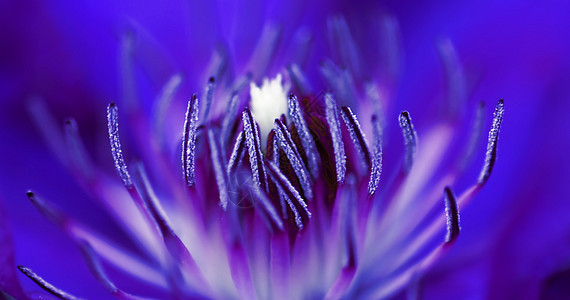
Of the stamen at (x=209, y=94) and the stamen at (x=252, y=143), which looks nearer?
the stamen at (x=252, y=143)

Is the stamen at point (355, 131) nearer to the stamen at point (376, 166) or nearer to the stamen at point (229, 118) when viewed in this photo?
the stamen at point (376, 166)

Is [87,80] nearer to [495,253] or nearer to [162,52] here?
[162,52]

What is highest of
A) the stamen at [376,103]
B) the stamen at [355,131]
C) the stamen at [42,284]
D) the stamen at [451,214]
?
the stamen at [376,103]

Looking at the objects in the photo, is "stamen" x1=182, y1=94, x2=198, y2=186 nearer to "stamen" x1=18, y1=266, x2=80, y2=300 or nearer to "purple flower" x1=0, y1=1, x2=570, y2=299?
"purple flower" x1=0, y1=1, x2=570, y2=299

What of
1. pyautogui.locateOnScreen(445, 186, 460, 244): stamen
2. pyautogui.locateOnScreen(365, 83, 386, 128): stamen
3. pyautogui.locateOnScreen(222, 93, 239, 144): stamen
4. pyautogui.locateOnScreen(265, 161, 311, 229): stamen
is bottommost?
pyautogui.locateOnScreen(445, 186, 460, 244): stamen

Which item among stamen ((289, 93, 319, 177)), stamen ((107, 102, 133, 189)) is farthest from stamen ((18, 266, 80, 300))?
stamen ((289, 93, 319, 177))

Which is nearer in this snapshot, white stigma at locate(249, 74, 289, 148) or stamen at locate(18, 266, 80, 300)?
stamen at locate(18, 266, 80, 300)

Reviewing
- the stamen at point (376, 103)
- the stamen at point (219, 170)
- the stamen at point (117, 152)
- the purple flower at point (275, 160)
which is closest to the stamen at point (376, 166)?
the purple flower at point (275, 160)

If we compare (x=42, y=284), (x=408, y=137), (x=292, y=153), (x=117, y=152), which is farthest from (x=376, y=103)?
(x=42, y=284)
